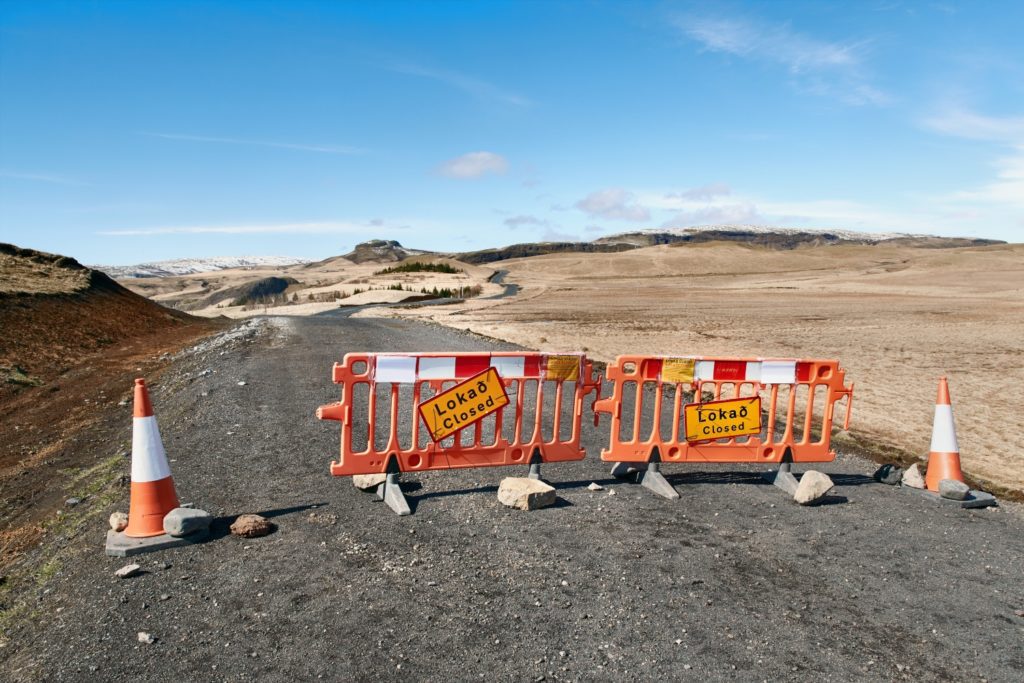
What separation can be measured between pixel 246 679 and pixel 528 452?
3517mm

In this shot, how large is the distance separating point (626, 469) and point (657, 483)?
37 cm

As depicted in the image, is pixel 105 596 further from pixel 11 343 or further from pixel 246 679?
pixel 11 343

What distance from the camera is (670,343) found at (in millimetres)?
21141

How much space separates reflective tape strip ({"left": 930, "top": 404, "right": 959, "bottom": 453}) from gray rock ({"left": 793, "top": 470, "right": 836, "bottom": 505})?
164 centimetres

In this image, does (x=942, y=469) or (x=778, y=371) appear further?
(x=778, y=371)

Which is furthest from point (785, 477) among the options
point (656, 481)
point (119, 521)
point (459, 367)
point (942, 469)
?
point (119, 521)

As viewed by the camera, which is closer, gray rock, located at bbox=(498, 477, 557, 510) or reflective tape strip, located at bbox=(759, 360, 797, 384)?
gray rock, located at bbox=(498, 477, 557, 510)

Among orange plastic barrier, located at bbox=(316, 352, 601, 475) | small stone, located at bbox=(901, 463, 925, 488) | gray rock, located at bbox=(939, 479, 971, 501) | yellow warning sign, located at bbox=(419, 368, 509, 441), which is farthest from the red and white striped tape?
gray rock, located at bbox=(939, 479, 971, 501)

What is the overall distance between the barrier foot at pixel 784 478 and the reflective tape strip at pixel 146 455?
565 cm

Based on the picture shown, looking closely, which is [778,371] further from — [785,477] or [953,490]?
[953,490]

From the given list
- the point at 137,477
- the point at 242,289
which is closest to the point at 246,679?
the point at 137,477

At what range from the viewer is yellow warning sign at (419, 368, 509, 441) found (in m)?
6.45

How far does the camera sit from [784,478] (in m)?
7.02

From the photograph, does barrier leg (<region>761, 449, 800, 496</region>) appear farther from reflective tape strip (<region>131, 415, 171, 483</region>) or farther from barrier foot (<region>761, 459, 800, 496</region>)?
reflective tape strip (<region>131, 415, 171, 483</region>)
